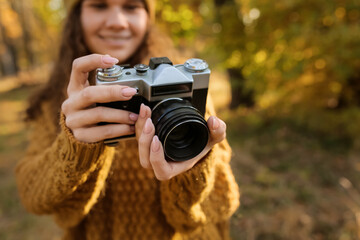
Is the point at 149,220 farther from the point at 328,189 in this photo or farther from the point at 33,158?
the point at 328,189

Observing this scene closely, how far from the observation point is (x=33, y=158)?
152 centimetres

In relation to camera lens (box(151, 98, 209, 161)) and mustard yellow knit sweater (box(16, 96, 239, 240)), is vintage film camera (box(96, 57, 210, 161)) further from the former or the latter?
mustard yellow knit sweater (box(16, 96, 239, 240))

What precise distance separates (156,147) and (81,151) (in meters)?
0.33

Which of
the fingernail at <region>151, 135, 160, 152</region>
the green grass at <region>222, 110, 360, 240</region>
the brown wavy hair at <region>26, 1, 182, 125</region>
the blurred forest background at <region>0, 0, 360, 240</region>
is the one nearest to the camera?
the fingernail at <region>151, 135, 160, 152</region>

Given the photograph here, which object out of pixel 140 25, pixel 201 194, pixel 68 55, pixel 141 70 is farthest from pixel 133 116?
pixel 68 55

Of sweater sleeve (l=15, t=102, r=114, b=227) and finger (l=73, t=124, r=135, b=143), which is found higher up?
finger (l=73, t=124, r=135, b=143)

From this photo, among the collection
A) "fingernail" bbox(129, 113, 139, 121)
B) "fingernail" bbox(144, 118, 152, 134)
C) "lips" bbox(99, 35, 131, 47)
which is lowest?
"fingernail" bbox(129, 113, 139, 121)

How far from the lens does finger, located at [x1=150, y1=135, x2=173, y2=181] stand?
0.92 meters

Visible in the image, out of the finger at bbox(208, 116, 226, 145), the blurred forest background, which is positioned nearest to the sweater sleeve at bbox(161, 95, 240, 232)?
the finger at bbox(208, 116, 226, 145)

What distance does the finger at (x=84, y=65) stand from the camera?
100 centimetres

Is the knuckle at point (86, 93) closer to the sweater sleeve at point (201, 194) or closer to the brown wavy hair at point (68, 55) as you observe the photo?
the sweater sleeve at point (201, 194)

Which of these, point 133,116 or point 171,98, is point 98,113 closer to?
point 133,116

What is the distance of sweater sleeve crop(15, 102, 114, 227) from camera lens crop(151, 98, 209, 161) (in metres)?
0.26

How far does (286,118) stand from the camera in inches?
214
